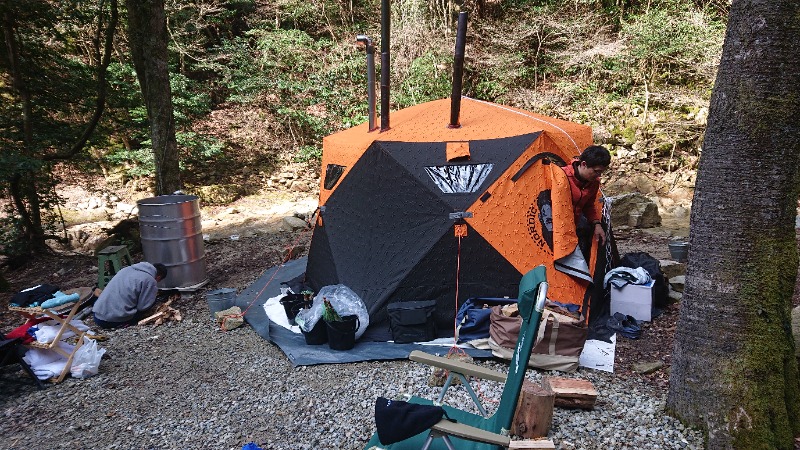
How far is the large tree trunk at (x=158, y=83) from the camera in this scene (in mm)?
7789

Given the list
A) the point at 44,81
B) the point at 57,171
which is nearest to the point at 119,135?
the point at 57,171

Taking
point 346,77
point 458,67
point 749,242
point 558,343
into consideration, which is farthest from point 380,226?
point 346,77

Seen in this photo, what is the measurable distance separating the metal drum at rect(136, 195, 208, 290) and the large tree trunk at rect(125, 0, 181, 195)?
65.4 inches

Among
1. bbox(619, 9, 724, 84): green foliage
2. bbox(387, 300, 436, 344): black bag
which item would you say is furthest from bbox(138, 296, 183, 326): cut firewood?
bbox(619, 9, 724, 84): green foliage

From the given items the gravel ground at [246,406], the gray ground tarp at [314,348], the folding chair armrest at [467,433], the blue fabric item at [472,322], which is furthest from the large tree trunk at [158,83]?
the folding chair armrest at [467,433]

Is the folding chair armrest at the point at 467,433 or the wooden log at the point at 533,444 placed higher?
the folding chair armrest at the point at 467,433

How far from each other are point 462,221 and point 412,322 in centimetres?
105

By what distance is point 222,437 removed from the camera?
11.1 ft

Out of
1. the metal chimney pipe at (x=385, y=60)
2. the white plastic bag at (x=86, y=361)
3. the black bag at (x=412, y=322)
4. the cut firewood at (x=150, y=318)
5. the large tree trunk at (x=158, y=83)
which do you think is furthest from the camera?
the large tree trunk at (x=158, y=83)

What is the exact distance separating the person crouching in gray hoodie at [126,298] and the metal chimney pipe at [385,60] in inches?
125

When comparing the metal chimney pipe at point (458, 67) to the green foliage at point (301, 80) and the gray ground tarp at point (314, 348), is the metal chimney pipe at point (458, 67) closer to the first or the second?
the gray ground tarp at point (314, 348)

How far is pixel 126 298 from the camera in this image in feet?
18.5

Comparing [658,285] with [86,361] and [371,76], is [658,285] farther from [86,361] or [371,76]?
[86,361]

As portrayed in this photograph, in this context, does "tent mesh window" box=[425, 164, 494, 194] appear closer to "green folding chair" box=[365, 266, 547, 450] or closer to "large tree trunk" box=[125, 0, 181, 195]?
"green folding chair" box=[365, 266, 547, 450]
